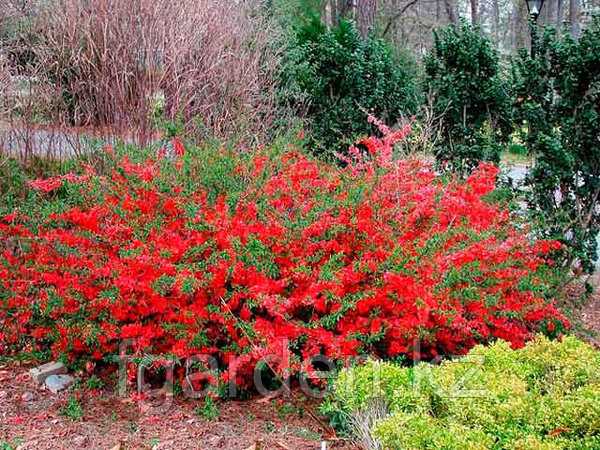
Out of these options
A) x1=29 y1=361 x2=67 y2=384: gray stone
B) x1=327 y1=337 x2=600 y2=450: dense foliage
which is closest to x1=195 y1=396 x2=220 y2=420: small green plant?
x1=327 y1=337 x2=600 y2=450: dense foliage

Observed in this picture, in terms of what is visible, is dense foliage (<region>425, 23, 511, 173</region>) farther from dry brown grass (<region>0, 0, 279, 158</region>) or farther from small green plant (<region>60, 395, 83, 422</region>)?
small green plant (<region>60, 395, 83, 422</region>)

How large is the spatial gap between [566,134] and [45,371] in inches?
189

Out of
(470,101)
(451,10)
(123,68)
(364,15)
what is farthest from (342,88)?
(451,10)

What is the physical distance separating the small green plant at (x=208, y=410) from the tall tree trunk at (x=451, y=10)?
63.9 feet

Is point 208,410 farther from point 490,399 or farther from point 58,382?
point 490,399

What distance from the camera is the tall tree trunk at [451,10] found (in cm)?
2236

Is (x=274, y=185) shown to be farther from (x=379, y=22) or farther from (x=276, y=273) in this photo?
(x=379, y=22)

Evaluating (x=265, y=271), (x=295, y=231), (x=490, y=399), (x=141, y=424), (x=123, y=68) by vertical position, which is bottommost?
(x=141, y=424)

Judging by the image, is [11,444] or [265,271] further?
[265,271]

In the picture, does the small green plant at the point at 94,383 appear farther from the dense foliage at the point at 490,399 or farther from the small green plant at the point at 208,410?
the dense foliage at the point at 490,399

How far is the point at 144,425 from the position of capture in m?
4.25

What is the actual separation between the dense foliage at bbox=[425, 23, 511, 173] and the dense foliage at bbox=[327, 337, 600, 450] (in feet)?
14.3

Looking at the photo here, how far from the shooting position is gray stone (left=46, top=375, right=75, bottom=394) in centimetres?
483

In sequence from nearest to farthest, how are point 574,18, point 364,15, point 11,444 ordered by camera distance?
point 11,444
point 364,15
point 574,18
